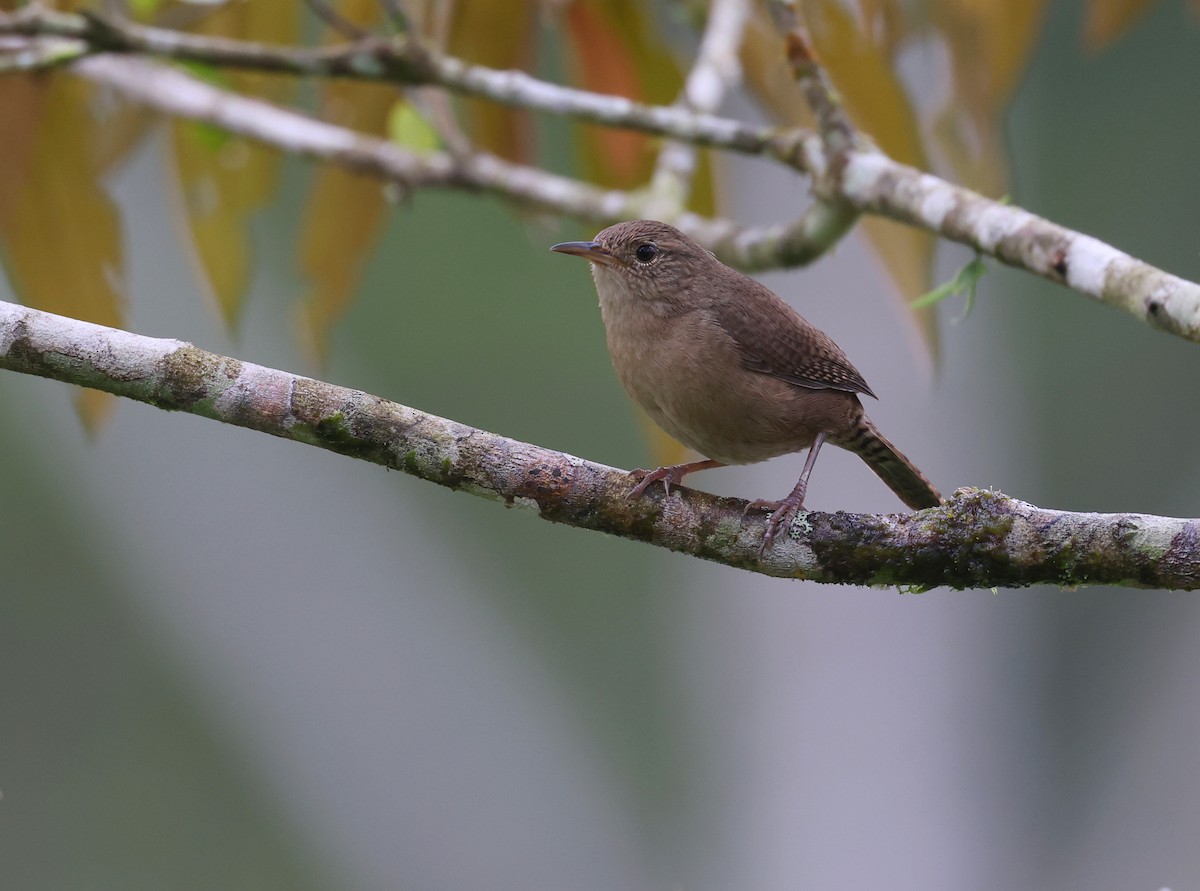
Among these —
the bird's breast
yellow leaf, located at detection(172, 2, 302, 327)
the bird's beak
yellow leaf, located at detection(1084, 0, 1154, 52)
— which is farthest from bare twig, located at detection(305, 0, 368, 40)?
yellow leaf, located at detection(1084, 0, 1154, 52)

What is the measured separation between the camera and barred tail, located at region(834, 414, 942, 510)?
3771mm

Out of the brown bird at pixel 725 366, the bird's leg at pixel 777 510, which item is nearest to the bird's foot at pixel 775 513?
the bird's leg at pixel 777 510

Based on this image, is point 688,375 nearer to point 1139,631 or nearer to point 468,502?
point 1139,631

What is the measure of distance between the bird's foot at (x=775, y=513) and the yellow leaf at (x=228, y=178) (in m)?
2.43

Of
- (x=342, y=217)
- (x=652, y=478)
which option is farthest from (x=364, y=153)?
(x=652, y=478)

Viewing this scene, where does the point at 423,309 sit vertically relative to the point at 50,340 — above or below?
above

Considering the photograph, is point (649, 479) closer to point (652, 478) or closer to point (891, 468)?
point (652, 478)

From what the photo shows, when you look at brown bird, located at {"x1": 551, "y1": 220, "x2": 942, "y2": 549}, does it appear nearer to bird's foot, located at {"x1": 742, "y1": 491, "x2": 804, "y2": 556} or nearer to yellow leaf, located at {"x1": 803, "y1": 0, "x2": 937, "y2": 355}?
bird's foot, located at {"x1": 742, "y1": 491, "x2": 804, "y2": 556}

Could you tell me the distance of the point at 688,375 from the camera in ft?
11.6

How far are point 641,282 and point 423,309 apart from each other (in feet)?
31.3

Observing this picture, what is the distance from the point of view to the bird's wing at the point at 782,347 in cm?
367

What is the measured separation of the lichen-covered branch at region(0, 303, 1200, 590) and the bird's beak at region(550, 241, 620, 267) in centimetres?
129

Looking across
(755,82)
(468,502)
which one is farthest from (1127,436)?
(755,82)

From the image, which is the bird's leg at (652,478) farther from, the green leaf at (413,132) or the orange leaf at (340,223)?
the green leaf at (413,132)
